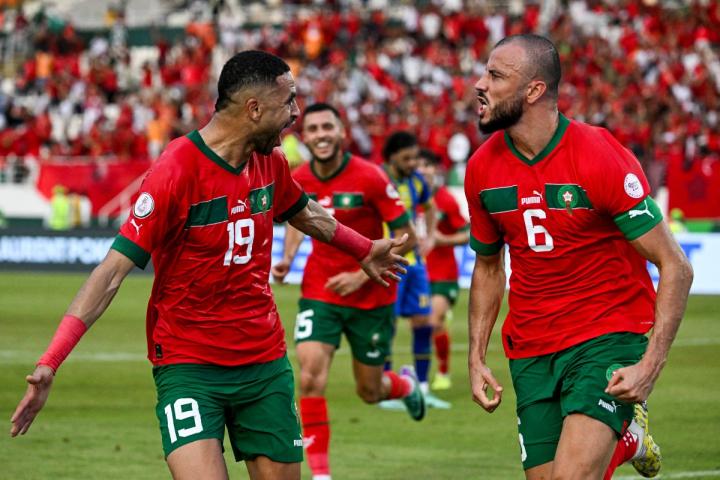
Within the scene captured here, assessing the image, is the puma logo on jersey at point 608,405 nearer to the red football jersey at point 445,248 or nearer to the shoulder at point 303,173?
the shoulder at point 303,173

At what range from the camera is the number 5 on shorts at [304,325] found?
33.2 ft

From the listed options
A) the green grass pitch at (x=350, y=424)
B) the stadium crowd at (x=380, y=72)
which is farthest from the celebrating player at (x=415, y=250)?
the stadium crowd at (x=380, y=72)

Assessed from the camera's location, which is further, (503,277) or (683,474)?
(683,474)

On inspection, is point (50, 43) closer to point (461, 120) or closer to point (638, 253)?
point (461, 120)

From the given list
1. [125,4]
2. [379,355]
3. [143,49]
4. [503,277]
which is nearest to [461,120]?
[143,49]

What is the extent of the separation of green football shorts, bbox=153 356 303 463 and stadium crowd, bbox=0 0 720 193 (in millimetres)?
24033

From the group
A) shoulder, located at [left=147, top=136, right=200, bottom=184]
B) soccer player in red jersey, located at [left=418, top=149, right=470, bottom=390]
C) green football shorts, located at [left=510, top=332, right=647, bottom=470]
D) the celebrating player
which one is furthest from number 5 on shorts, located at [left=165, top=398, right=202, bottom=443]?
soccer player in red jersey, located at [left=418, top=149, right=470, bottom=390]

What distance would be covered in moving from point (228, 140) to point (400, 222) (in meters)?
4.33

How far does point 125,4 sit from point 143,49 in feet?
12.3

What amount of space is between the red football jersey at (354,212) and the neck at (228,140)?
4.13 metres

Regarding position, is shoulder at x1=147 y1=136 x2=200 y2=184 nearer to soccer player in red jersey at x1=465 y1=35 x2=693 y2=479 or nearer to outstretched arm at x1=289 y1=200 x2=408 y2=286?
outstretched arm at x1=289 y1=200 x2=408 y2=286

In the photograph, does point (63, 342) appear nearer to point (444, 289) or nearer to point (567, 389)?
point (567, 389)

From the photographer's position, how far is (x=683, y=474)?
32.0 feet

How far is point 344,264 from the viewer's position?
1048 cm
